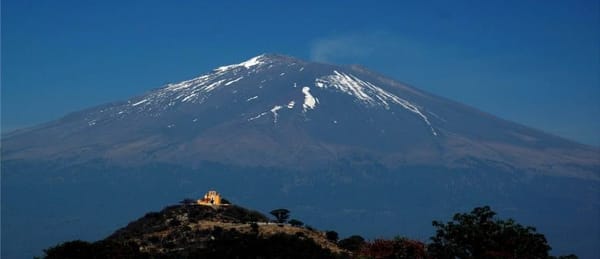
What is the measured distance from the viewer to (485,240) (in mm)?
56344

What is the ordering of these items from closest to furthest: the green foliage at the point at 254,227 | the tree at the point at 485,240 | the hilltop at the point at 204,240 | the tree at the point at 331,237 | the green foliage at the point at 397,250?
the green foliage at the point at 397,250
the tree at the point at 485,240
the hilltop at the point at 204,240
the green foliage at the point at 254,227
the tree at the point at 331,237

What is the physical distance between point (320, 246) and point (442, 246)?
9079mm

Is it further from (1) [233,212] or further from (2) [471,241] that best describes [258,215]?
(2) [471,241]

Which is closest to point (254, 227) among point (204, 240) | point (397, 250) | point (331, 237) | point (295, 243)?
point (204, 240)

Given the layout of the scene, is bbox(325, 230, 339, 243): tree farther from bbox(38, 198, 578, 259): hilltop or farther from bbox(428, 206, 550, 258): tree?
bbox(428, 206, 550, 258): tree

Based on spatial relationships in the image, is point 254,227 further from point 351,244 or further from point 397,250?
point 397,250

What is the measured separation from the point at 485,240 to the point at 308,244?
35.3ft

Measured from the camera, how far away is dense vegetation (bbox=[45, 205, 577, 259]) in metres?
53.8

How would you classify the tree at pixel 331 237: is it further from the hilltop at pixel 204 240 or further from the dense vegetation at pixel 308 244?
the dense vegetation at pixel 308 244

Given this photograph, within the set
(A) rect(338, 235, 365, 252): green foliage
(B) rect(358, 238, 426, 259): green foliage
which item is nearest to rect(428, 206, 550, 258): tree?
(B) rect(358, 238, 426, 259): green foliage

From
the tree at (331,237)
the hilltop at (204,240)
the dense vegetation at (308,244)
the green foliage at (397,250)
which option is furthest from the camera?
the tree at (331,237)

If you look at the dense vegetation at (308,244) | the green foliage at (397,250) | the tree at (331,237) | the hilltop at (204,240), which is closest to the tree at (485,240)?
the dense vegetation at (308,244)

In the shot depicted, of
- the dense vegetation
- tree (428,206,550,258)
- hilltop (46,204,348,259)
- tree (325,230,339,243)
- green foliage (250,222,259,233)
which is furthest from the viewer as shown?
tree (325,230,339,243)

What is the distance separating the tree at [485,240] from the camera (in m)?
54.7
